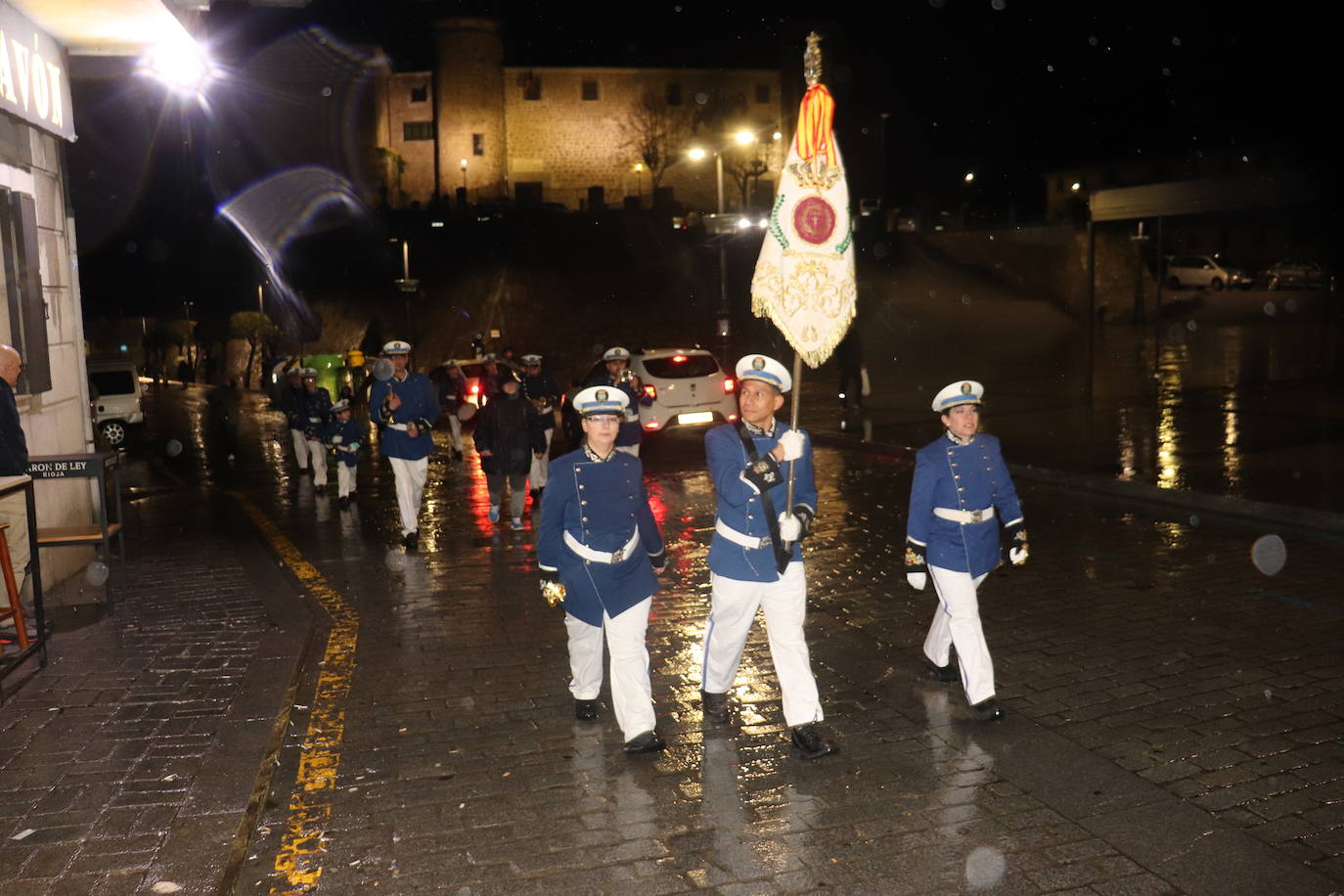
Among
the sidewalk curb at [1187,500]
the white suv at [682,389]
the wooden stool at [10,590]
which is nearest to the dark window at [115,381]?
the white suv at [682,389]

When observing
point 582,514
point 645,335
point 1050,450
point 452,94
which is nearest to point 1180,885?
point 582,514

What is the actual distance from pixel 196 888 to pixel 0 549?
140 inches

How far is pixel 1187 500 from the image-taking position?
11.7 meters

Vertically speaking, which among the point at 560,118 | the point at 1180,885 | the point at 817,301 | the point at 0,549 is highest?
the point at 560,118

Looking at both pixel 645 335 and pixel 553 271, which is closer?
pixel 645 335

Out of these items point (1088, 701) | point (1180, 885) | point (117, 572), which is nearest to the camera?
point (1180, 885)

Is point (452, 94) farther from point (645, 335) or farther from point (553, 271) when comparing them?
point (645, 335)

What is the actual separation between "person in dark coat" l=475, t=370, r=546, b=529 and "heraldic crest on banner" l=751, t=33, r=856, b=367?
6281mm

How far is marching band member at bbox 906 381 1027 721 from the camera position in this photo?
5848 millimetres

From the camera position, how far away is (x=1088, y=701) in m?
6.11

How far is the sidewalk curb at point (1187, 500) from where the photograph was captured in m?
10.4

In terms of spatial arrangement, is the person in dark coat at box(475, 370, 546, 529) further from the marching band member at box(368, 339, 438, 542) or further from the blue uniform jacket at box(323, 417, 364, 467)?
the blue uniform jacket at box(323, 417, 364, 467)

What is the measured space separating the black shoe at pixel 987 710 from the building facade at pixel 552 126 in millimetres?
76063

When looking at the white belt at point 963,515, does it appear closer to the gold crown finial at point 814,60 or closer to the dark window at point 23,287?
the gold crown finial at point 814,60
